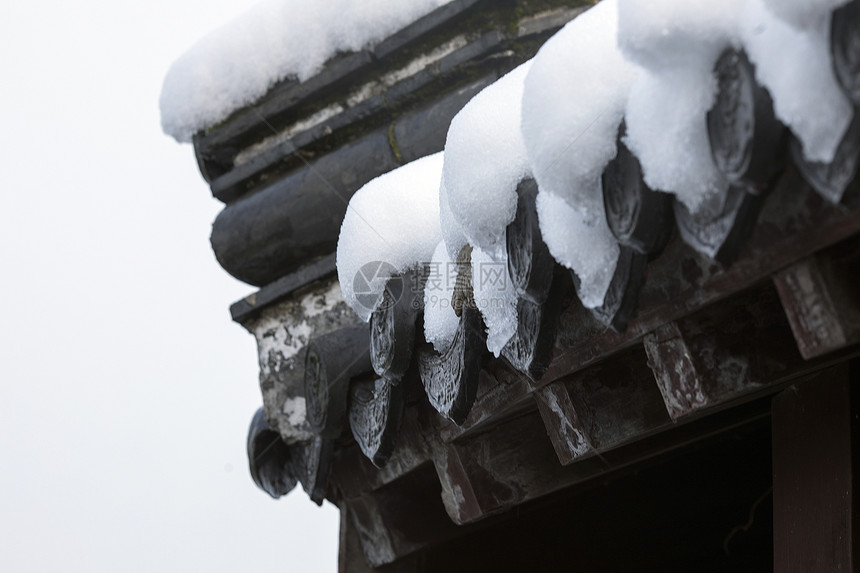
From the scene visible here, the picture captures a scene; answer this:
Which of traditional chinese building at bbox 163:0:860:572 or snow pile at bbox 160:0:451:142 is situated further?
snow pile at bbox 160:0:451:142

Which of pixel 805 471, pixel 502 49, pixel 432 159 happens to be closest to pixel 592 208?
pixel 805 471

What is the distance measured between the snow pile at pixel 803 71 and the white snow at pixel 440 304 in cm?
67

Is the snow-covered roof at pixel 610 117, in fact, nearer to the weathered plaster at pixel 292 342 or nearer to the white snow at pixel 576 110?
the white snow at pixel 576 110

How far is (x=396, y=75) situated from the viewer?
2250mm

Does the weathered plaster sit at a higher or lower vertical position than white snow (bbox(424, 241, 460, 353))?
higher

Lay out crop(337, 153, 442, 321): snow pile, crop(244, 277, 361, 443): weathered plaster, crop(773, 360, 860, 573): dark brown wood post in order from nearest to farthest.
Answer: crop(773, 360, 860, 573): dark brown wood post, crop(337, 153, 442, 321): snow pile, crop(244, 277, 361, 443): weathered plaster

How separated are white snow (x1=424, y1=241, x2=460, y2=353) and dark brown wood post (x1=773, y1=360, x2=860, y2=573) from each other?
456 mm

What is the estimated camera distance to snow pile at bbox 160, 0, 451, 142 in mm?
2232

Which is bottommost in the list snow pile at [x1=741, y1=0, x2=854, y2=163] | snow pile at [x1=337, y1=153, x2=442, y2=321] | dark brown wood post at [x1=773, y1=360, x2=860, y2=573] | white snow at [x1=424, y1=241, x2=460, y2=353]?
dark brown wood post at [x1=773, y1=360, x2=860, y2=573]

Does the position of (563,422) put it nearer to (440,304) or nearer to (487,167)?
(440,304)

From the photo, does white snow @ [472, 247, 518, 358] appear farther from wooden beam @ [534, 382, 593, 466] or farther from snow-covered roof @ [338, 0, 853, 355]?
wooden beam @ [534, 382, 593, 466]

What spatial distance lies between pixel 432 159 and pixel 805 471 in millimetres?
772

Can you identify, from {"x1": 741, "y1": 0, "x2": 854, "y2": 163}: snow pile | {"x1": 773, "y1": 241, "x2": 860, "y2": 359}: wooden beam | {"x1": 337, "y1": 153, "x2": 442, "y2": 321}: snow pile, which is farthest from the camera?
{"x1": 337, "y1": 153, "x2": 442, "y2": 321}: snow pile

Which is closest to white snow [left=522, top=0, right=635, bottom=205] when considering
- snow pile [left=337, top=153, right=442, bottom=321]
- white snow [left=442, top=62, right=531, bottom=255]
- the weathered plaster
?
white snow [left=442, top=62, right=531, bottom=255]
